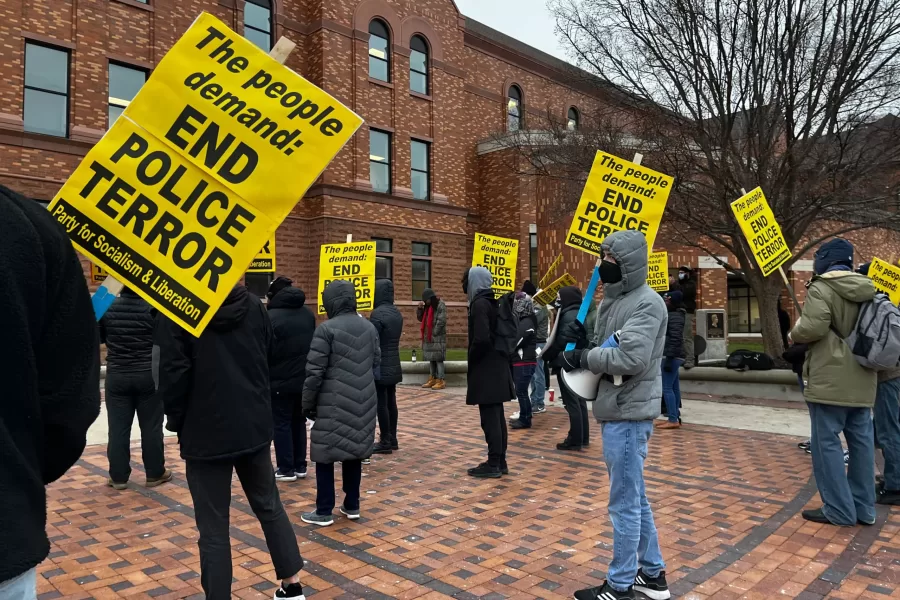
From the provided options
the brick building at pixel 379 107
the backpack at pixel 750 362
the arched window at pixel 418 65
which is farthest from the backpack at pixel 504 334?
the arched window at pixel 418 65

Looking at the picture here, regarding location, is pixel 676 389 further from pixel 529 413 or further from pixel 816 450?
pixel 816 450

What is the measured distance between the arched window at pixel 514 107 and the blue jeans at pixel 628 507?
24461 millimetres

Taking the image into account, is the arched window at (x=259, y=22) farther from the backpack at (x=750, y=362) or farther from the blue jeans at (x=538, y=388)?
the backpack at (x=750, y=362)

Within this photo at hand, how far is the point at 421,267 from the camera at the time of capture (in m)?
22.5

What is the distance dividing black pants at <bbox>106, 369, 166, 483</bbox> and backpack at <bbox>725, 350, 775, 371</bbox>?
35.1ft

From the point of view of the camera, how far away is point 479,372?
6.19 m

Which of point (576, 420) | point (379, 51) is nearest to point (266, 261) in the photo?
point (576, 420)

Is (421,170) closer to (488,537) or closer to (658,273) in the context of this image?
(658,273)

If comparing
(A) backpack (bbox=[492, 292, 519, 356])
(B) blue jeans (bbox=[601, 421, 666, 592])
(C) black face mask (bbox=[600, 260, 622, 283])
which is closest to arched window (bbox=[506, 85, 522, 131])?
(A) backpack (bbox=[492, 292, 519, 356])

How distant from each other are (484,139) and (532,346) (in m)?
18.4

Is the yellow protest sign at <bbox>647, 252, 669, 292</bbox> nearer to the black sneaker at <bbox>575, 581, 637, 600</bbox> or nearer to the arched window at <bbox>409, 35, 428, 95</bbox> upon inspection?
the black sneaker at <bbox>575, 581, 637, 600</bbox>

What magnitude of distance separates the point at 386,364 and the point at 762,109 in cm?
915

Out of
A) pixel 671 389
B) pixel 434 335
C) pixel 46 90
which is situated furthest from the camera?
pixel 46 90

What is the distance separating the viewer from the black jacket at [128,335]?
573 cm
